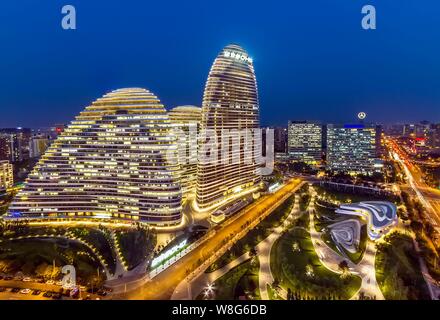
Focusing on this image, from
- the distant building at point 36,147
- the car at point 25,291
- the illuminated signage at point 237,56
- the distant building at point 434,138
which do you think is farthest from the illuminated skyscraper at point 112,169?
the distant building at point 434,138

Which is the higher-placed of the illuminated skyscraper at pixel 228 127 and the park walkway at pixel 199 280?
the illuminated skyscraper at pixel 228 127

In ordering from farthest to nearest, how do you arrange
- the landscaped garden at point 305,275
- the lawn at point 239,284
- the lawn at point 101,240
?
1. the lawn at point 101,240
2. the landscaped garden at point 305,275
3. the lawn at point 239,284

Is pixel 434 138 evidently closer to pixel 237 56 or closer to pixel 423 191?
pixel 423 191

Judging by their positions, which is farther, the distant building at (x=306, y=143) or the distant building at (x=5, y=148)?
the distant building at (x=306, y=143)

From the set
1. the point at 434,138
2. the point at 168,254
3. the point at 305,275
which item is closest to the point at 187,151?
the point at 168,254

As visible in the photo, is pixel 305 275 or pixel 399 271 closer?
pixel 305 275

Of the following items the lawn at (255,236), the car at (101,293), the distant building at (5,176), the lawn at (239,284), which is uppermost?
the distant building at (5,176)

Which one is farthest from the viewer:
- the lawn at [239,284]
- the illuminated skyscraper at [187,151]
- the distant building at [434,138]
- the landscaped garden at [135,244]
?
the distant building at [434,138]

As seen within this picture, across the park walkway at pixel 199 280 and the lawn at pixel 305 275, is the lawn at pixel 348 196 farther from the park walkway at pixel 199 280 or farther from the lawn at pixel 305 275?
the park walkway at pixel 199 280
